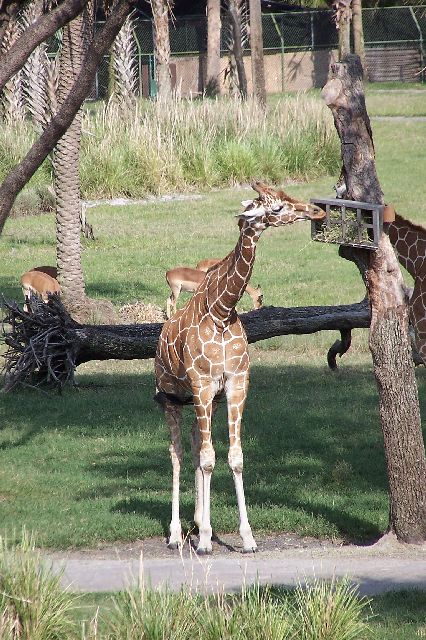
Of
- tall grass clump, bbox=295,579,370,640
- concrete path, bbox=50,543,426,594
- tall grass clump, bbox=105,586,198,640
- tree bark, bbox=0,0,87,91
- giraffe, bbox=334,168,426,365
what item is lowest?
concrete path, bbox=50,543,426,594

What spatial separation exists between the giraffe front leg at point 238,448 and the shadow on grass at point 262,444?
0.69 meters

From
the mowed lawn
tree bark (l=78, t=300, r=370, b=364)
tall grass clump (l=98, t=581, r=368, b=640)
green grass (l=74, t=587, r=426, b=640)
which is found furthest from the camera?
tree bark (l=78, t=300, r=370, b=364)

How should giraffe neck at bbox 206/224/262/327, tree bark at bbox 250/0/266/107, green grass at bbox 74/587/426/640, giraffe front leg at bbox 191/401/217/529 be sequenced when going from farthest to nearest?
tree bark at bbox 250/0/266/107, giraffe front leg at bbox 191/401/217/529, giraffe neck at bbox 206/224/262/327, green grass at bbox 74/587/426/640

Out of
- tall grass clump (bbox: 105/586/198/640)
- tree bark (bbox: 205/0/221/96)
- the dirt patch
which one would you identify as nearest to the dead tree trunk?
the dirt patch

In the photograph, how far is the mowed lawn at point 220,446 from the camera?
9852 millimetres

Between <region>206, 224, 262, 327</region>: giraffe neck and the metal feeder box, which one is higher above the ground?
the metal feeder box

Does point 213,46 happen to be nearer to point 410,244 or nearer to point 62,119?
point 410,244

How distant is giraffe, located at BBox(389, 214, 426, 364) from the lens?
10891mm

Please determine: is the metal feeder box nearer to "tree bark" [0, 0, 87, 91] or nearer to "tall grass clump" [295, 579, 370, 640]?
"tree bark" [0, 0, 87, 91]

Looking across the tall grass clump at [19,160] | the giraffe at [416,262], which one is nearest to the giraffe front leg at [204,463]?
the giraffe at [416,262]

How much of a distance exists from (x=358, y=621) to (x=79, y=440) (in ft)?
20.2

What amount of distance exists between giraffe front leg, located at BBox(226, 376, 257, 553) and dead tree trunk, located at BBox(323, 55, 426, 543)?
106 centimetres

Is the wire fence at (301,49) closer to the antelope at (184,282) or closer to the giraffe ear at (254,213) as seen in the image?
the antelope at (184,282)

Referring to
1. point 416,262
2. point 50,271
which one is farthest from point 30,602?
point 50,271
